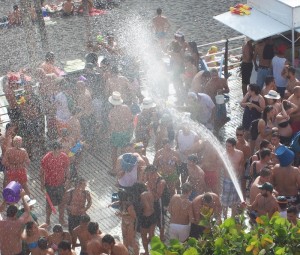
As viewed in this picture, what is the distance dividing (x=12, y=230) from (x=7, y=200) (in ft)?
3.10

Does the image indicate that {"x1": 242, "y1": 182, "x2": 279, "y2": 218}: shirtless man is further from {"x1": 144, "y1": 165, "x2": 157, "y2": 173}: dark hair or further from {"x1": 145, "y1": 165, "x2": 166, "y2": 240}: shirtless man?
{"x1": 144, "y1": 165, "x2": 157, "y2": 173}: dark hair

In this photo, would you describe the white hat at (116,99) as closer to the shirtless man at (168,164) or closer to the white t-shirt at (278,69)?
the shirtless man at (168,164)

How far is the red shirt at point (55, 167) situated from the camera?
12180 millimetres

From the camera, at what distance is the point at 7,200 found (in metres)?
11.6

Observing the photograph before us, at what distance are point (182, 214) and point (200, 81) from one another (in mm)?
4660

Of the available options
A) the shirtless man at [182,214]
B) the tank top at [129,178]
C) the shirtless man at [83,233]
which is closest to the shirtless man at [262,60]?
the tank top at [129,178]

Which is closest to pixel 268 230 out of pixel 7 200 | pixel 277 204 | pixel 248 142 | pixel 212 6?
pixel 277 204

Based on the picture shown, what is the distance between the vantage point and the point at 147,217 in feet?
36.7

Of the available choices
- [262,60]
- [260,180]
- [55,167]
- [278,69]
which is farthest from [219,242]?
[262,60]

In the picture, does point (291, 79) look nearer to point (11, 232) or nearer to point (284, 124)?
point (284, 124)

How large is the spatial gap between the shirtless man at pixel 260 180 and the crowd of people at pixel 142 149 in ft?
0.05

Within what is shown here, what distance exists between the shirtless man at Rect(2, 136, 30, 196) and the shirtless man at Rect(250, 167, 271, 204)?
377cm

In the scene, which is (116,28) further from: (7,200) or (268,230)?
(268,230)

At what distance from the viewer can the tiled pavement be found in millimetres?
12623
